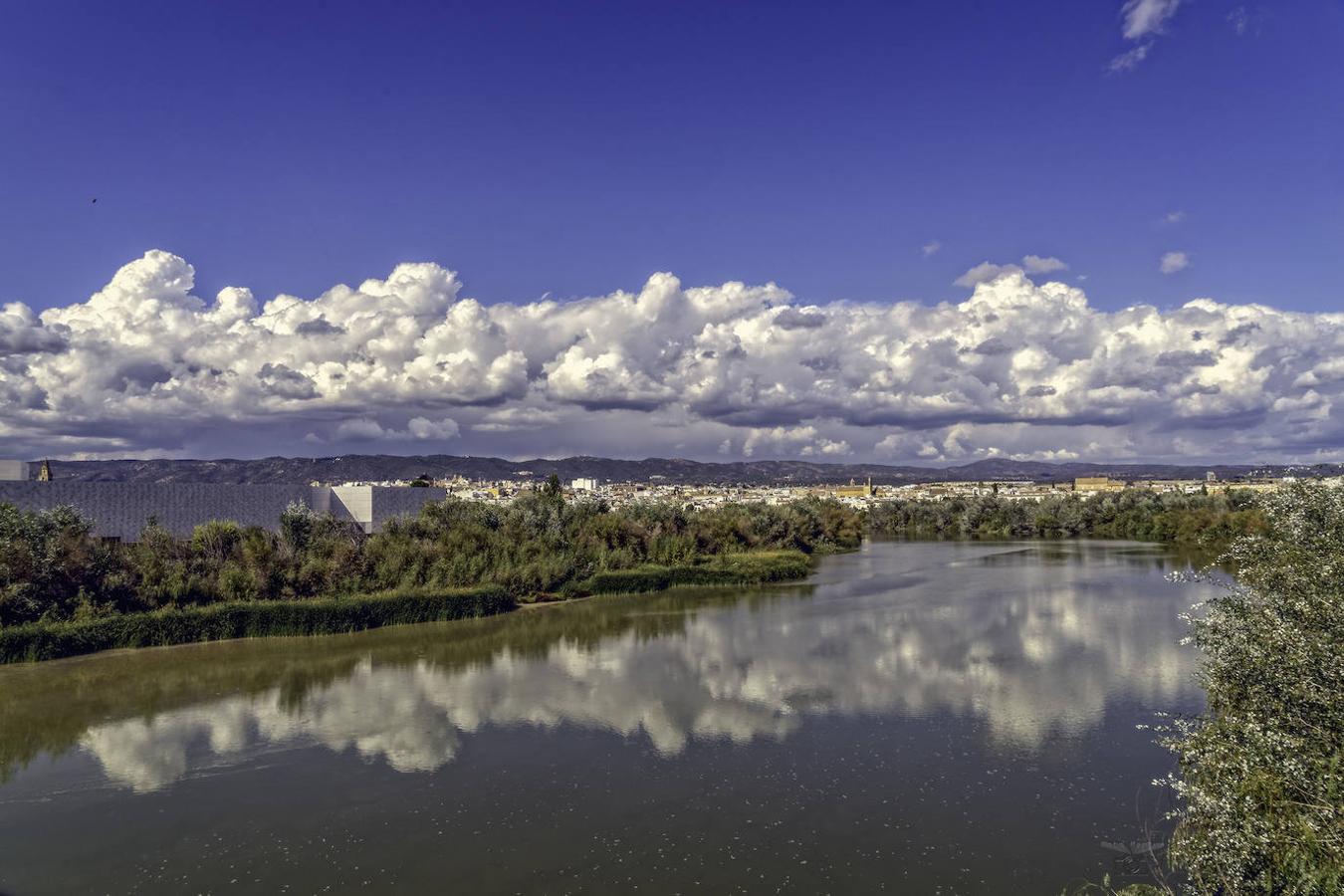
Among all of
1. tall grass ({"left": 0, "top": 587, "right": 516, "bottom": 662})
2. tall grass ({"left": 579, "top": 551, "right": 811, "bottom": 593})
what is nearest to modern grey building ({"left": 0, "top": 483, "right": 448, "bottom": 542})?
tall grass ({"left": 0, "top": 587, "right": 516, "bottom": 662})

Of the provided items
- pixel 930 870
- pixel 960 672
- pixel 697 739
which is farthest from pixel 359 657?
pixel 930 870

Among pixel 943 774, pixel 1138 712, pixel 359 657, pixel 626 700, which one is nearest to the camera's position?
pixel 943 774

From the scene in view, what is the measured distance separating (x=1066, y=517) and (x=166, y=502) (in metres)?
82.2

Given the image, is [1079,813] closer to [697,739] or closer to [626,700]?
[697,739]

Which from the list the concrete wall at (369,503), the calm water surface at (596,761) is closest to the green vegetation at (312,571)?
the calm water surface at (596,761)

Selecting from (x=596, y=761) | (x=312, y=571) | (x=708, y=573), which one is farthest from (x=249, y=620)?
(x=708, y=573)

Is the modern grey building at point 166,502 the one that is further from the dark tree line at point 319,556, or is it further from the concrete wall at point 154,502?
the dark tree line at point 319,556

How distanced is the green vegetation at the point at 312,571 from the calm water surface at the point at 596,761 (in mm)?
1610

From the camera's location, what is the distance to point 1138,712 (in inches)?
796

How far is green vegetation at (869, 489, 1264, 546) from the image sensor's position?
254 ft

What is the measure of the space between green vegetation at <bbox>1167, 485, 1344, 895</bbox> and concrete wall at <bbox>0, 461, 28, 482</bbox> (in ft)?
167

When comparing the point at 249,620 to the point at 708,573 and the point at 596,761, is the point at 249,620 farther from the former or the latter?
the point at 708,573

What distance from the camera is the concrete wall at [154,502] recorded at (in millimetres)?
39625

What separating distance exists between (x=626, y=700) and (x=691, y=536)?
35.3 metres
